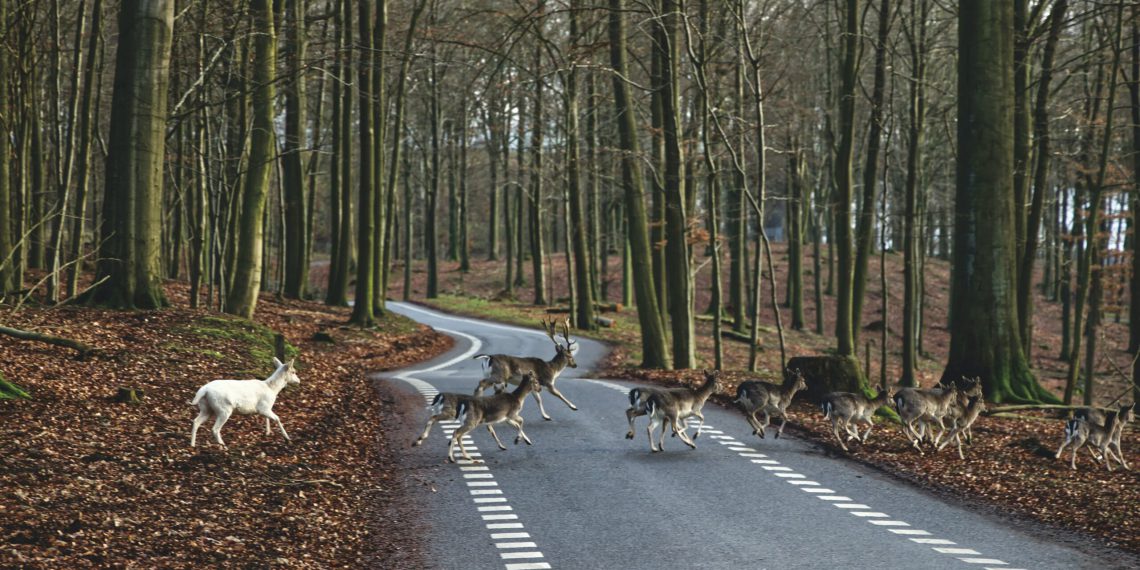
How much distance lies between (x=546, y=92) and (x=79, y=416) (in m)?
40.0

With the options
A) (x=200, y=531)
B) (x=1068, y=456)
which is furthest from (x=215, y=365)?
(x=1068, y=456)

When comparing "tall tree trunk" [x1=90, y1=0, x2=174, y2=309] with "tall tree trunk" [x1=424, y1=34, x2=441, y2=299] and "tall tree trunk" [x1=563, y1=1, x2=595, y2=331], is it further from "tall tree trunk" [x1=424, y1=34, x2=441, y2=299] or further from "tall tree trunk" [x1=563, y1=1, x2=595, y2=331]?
"tall tree trunk" [x1=424, y1=34, x2=441, y2=299]

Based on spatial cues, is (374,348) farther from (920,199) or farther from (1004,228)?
(920,199)

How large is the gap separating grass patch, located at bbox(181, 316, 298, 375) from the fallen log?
123 inches

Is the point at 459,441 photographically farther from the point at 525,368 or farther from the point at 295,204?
the point at 295,204

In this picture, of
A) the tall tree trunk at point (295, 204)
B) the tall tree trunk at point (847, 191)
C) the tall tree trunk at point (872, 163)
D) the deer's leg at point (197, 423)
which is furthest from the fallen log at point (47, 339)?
the tall tree trunk at point (295, 204)

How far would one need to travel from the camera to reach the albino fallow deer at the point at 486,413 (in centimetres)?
1374

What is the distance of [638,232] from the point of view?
29.4 m

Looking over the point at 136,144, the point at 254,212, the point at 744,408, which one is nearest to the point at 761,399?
the point at 744,408

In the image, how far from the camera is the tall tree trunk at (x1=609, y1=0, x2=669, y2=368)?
28.7 meters

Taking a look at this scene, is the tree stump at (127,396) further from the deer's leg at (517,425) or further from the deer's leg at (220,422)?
the deer's leg at (517,425)

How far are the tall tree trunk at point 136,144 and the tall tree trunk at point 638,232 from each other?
12.9m

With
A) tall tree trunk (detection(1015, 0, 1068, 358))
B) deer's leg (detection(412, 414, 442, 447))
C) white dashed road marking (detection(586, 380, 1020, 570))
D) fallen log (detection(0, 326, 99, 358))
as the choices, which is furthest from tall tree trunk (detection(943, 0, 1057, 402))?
fallen log (detection(0, 326, 99, 358))

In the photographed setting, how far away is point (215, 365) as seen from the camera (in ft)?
58.4
